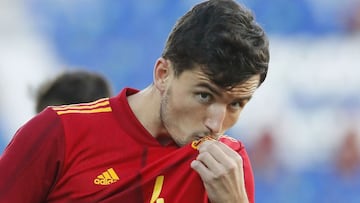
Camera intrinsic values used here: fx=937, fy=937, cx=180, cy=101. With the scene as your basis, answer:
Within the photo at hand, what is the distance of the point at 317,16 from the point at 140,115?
14.3 feet

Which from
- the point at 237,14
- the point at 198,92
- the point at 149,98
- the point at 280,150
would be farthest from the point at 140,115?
the point at 280,150

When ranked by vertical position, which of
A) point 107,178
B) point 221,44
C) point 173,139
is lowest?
point 107,178

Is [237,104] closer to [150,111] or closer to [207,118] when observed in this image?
[207,118]

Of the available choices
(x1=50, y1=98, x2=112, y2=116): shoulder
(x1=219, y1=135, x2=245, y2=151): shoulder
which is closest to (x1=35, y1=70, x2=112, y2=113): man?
(x1=50, y1=98, x2=112, y2=116): shoulder

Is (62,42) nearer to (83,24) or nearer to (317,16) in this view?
(83,24)

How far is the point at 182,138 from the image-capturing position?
2.56m

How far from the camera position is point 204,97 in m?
2.50

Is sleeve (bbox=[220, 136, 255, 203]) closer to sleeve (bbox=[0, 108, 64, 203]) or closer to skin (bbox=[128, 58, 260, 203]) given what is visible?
skin (bbox=[128, 58, 260, 203])

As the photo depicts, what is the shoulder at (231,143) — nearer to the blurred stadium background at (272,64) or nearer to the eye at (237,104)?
the eye at (237,104)

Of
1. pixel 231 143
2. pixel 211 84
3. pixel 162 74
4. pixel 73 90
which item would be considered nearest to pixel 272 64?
pixel 73 90

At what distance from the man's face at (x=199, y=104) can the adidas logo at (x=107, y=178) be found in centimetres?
20

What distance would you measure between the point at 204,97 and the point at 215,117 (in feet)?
0.20

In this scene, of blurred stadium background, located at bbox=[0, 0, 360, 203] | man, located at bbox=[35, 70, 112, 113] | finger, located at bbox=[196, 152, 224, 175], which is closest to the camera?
finger, located at bbox=[196, 152, 224, 175]

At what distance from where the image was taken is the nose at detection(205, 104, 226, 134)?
249cm
